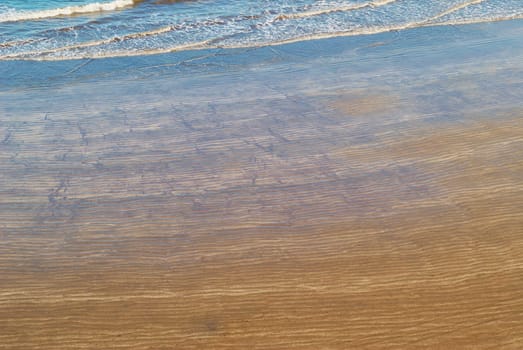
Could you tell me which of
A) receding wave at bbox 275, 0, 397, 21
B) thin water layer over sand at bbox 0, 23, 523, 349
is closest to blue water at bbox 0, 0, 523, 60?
receding wave at bbox 275, 0, 397, 21

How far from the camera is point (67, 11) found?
14.7 m

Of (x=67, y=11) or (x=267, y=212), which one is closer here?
(x=267, y=212)

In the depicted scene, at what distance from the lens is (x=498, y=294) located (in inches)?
170

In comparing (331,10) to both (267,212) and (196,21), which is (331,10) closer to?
(196,21)

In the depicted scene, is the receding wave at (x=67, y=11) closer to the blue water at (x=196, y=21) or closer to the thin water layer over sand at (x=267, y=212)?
the blue water at (x=196, y=21)

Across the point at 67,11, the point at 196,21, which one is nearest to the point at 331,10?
the point at 196,21

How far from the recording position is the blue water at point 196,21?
11.4 metres

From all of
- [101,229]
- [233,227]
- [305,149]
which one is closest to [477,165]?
[305,149]

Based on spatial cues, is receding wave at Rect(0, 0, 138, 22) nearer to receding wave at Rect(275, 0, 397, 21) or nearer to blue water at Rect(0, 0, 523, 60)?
blue water at Rect(0, 0, 523, 60)

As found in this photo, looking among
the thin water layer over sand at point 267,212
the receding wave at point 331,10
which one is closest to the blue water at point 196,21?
the receding wave at point 331,10

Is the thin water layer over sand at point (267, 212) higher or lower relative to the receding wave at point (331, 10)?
lower

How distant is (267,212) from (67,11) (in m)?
11.5

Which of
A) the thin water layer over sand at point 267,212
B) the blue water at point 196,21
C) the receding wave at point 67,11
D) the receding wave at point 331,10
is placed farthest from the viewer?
the receding wave at point 67,11

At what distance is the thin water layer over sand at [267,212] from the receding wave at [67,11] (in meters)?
5.88
